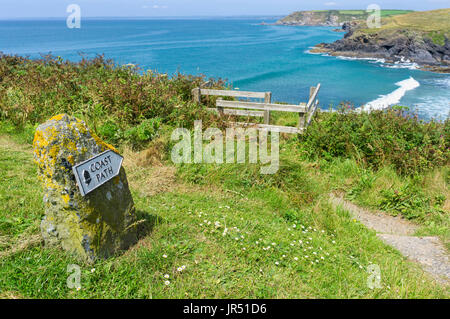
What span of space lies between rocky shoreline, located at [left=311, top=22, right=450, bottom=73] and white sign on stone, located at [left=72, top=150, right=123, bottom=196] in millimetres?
55387

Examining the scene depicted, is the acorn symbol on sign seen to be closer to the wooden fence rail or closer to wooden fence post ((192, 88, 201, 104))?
the wooden fence rail

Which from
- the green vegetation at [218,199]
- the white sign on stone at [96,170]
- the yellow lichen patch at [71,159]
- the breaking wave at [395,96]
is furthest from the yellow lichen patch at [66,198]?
the breaking wave at [395,96]

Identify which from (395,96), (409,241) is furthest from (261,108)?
(395,96)

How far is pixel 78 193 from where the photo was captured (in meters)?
3.33

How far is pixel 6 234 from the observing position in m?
4.03

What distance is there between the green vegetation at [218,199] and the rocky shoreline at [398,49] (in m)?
48.3

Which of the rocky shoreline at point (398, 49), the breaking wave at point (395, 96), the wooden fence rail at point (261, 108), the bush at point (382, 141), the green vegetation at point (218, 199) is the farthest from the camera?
the rocky shoreline at point (398, 49)

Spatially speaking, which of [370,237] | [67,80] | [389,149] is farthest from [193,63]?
[370,237]

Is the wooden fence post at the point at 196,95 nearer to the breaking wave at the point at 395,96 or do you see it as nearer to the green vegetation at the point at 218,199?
the green vegetation at the point at 218,199

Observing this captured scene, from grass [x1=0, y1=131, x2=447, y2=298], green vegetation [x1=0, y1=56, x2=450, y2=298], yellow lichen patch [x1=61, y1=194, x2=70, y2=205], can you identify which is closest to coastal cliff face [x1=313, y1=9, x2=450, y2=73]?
green vegetation [x1=0, y1=56, x2=450, y2=298]

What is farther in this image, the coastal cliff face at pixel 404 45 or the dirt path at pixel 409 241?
the coastal cliff face at pixel 404 45

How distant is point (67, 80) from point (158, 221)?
8270 millimetres

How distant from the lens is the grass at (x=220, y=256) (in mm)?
3506

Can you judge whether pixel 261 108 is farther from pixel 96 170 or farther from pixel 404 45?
pixel 404 45
